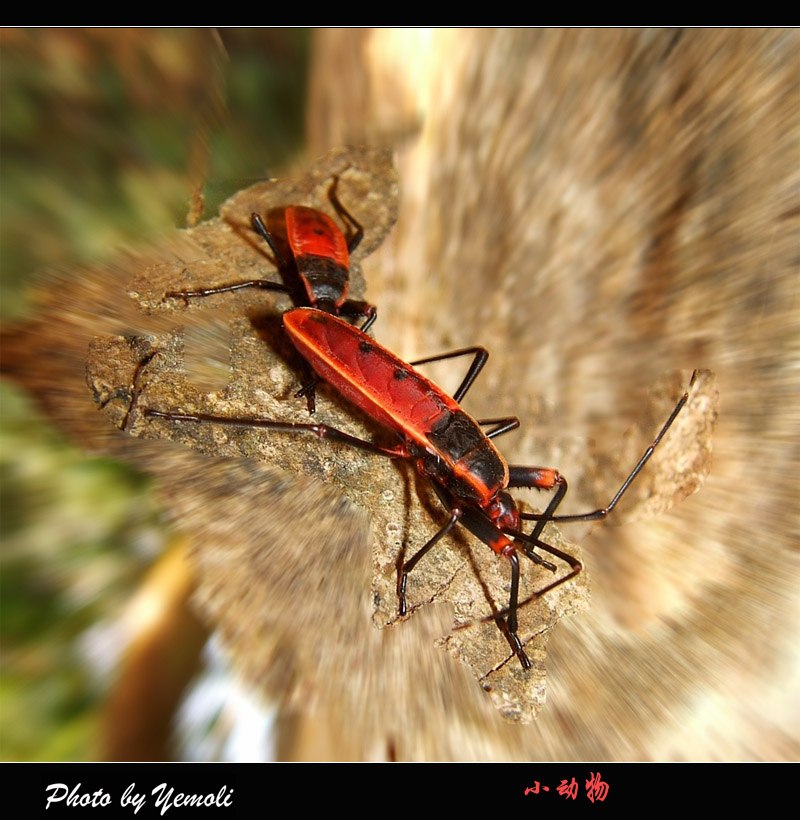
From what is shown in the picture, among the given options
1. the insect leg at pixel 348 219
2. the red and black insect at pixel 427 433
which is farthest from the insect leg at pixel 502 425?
the insect leg at pixel 348 219

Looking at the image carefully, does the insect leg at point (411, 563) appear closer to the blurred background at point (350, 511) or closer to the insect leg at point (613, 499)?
the blurred background at point (350, 511)

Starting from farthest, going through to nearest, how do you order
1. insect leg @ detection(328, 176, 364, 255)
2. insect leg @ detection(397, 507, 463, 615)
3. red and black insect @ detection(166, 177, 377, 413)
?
1. insect leg @ detection(328, 176, 364, 255)
2. red and black insect @ detection(166, 177, 377, 413)
3. insect leg @ detection(397, 507, 463, 615)

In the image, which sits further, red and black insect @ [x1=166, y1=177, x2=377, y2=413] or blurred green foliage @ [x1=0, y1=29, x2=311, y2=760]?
red and black insect @ [x1=166, y1=177, x2=377, y2=413]

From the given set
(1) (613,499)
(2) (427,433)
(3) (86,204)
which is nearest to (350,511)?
(2) (427,433)

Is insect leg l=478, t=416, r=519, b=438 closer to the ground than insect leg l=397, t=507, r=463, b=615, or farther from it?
farther from it

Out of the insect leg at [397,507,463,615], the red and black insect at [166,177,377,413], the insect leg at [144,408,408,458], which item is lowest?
the insect leg at [397,507,463,615]

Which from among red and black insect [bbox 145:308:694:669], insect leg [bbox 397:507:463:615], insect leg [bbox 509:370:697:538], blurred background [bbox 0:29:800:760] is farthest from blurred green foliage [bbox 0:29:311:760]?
insect leg [bbox 509:370:697:538]

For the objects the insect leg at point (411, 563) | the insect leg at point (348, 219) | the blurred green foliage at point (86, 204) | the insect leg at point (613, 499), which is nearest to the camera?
the blurred green foliage at point (86, 204)

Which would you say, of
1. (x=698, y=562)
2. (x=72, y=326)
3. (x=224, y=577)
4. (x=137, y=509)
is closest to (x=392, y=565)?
(x=224, y=577)

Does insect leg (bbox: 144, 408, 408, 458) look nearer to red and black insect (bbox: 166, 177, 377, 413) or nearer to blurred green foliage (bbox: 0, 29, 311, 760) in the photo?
blurred green foliage (bbox: 0, 29, 311, 760)
